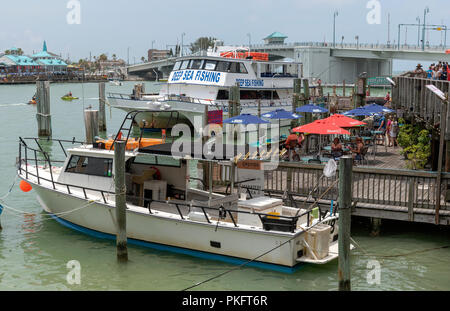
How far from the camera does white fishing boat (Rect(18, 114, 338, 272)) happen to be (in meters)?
13.1

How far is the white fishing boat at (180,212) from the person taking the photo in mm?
13102

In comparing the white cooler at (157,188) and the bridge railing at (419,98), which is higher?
the bridge railing at (419,98)

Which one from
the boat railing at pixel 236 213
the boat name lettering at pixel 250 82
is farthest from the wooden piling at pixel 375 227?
the boat name lettering at pixel 250 82

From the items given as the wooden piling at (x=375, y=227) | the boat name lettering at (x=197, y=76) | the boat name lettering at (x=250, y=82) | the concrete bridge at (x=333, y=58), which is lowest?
the wooden piling at (x=375, y=227)

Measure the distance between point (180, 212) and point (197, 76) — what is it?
25.4 metres

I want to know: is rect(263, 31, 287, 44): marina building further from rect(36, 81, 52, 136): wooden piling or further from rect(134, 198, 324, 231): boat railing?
rect(134, 198, 324, 231): boat railing

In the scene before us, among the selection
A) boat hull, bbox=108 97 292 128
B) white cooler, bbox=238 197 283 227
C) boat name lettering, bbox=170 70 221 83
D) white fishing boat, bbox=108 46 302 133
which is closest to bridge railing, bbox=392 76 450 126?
white cooler, bbox=238 197 283 227

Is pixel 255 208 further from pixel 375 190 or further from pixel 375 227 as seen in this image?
pixel 375 227

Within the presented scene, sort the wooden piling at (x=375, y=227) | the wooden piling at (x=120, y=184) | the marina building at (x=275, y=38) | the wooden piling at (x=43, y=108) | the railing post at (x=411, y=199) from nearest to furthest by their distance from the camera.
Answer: the wooden piling at (x=120, y=184)
the railing post at (x=411, y=199)
the wooden piling at (x=375, y=227)
the wooden piling at (x=43, y=108)
the marina building at (x=275, y=38)

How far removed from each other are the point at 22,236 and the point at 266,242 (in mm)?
7693

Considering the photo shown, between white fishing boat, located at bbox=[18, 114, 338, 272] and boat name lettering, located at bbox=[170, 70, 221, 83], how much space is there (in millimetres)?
21658

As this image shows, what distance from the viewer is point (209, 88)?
3819 cm

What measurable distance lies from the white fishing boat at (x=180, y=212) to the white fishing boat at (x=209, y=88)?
19.1m

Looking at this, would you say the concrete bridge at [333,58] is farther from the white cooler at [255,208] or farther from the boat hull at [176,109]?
the white cooler at [255,208]
